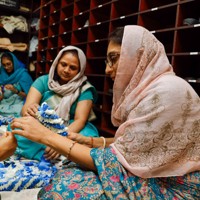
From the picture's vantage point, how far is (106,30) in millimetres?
2822

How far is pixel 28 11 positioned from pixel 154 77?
4.02m

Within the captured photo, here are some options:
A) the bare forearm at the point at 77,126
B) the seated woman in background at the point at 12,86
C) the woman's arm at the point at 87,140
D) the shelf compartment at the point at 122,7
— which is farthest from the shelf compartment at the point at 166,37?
the seated woman in background at the point at 12,86

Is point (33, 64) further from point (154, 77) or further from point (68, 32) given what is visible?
point (154, 77)

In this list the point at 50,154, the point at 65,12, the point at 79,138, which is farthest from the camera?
the point at 65,12

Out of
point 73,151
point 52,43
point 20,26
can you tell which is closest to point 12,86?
point 52,43

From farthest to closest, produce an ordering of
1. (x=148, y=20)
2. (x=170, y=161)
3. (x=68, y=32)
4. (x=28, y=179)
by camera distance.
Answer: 1. (x=68, y=32)
2. (x=148, y=20)
3. (x=28, y=179)
4. (x=170, y=161)

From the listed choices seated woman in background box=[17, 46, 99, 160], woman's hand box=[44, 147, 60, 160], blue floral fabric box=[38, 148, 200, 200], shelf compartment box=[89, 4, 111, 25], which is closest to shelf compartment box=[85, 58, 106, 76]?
shelf compartment box=[89, 4, 111, 25]

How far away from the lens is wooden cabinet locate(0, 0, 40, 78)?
4.18 m

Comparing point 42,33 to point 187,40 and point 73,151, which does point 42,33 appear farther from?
point 73,151

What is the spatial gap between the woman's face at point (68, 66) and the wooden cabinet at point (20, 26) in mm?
2410

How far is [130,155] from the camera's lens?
88 cm

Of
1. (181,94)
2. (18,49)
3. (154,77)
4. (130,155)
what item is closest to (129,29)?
(154,77)

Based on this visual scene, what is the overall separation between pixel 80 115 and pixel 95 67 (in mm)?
1017

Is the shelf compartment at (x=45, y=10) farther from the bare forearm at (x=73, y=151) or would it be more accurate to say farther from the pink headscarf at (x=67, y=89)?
the bare forearm at (x=73, y=151)
